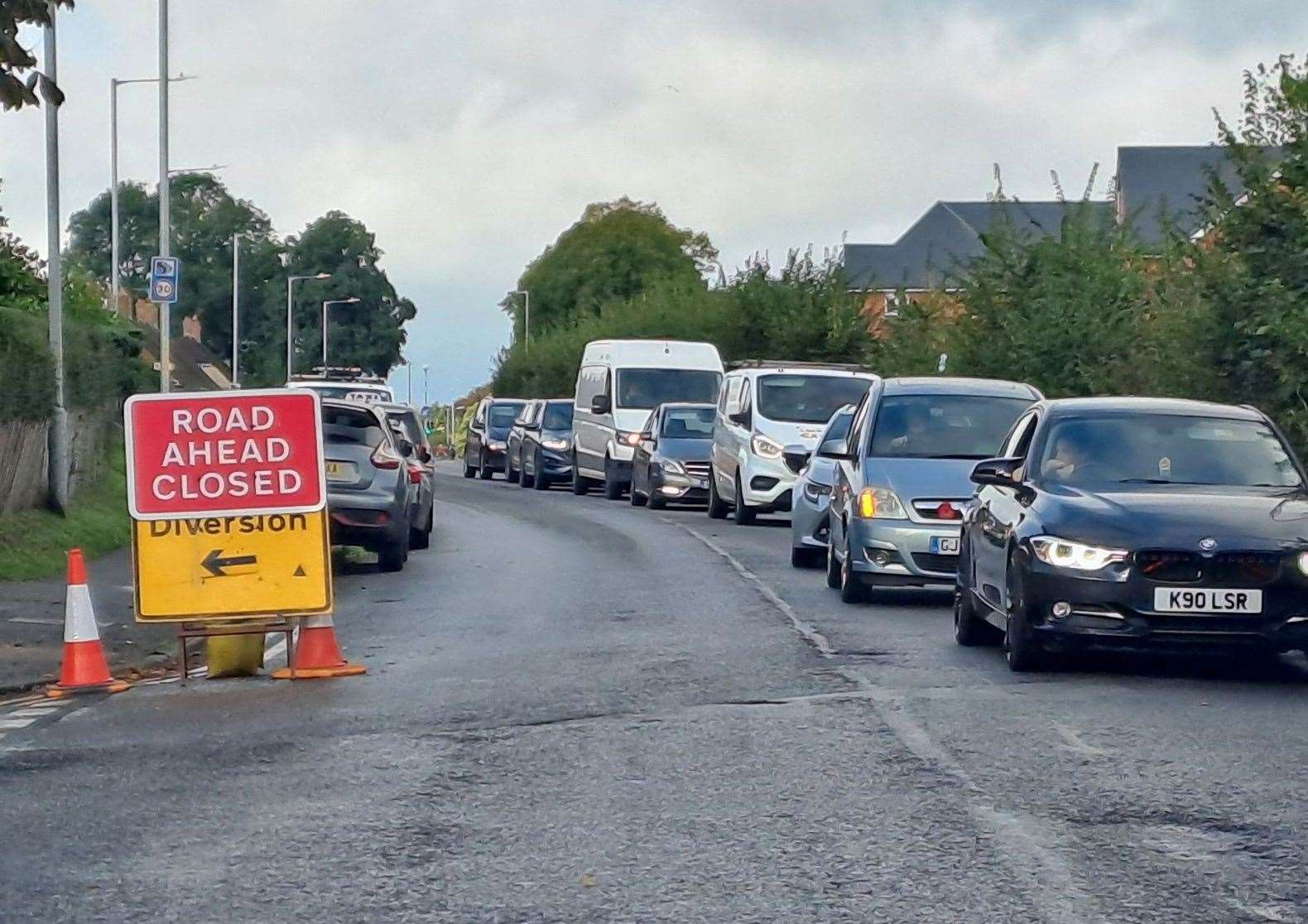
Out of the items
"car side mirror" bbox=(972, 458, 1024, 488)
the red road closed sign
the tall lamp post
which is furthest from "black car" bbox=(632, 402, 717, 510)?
the tall lamp post

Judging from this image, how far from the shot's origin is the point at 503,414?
56.3 m

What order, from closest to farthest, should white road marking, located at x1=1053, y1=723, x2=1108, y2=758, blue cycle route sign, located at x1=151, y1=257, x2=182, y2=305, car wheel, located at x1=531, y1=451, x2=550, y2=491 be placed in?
white road marking, located at x1=1053, y1=723, x2=1108, y2=758 < blue cycle route sign, located at x1=151, y1=257, x2=182, y2=305 < car wheel, located at x1=531, y1=451, x2=550, y2=491

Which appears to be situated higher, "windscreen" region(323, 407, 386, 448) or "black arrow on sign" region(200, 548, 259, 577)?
"windscreen" region(323, 407, 386, 448)

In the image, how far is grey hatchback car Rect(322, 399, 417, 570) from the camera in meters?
21.6

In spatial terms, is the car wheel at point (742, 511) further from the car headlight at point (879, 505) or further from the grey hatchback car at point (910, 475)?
the car headlight at point (879, 505)

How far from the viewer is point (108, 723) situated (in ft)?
35.7

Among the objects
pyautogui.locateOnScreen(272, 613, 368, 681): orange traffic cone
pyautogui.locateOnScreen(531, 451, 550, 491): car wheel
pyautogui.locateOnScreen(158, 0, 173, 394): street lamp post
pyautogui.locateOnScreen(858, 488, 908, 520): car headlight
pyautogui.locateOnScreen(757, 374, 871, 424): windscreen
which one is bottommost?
pyautogui.locateOnScreen(531, 451, 550, 491): car wheel

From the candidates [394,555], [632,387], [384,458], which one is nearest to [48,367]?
[384,458]

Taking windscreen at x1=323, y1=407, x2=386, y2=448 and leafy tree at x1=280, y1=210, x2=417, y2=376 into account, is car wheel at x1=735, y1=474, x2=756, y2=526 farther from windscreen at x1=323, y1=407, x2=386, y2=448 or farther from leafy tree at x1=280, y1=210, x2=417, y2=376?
leafy tree at x1=280, y1=210, x2=417, y2=376

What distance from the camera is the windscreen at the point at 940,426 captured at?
17.9 m

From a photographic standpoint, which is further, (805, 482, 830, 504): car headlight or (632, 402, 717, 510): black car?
(632, 402, 717, 510): black car

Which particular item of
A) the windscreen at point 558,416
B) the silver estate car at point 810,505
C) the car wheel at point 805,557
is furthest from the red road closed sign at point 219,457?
the windscreen at point 558,416

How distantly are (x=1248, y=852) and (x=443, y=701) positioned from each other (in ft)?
16.5

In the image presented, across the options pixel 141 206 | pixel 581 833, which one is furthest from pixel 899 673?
pixel 141 206
